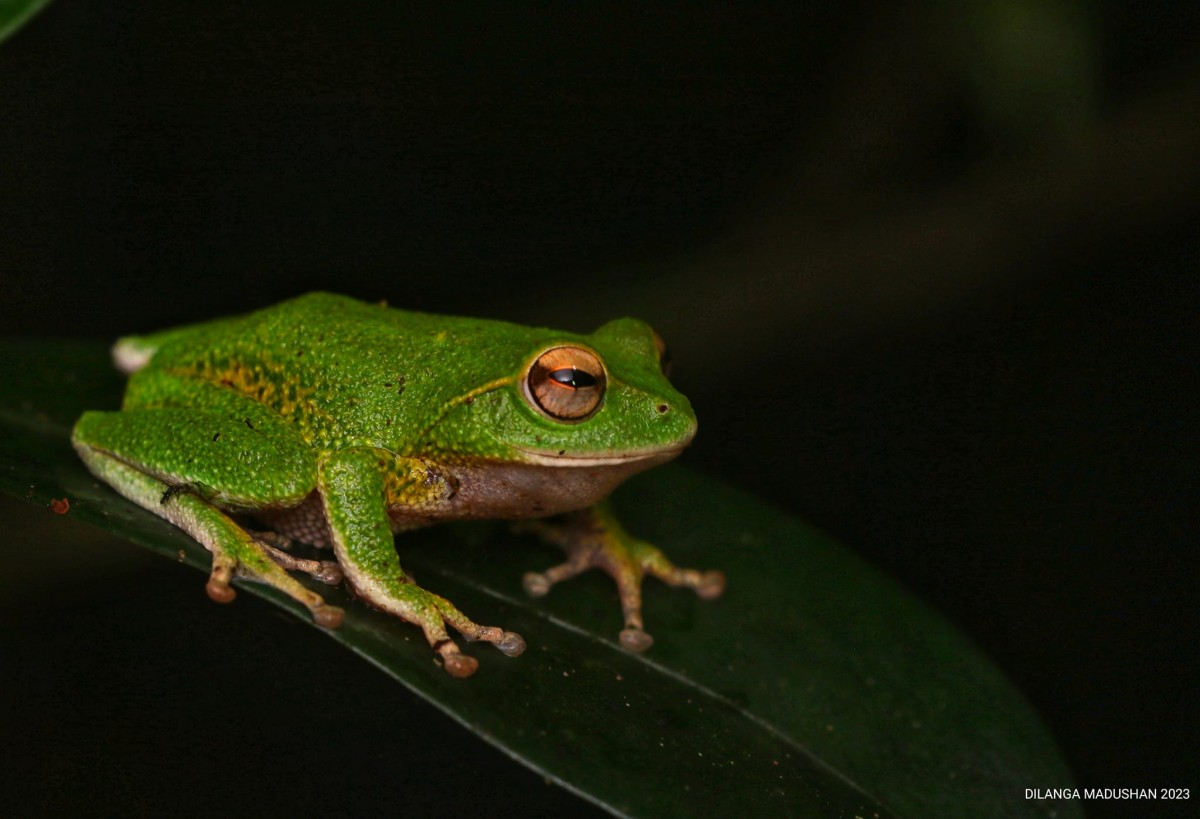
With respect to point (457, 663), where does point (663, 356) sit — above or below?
above

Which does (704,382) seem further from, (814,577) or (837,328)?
(814,577)

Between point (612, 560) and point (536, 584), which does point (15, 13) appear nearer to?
point (536, 584)

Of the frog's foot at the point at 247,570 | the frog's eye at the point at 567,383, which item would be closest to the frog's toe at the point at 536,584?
the frog's eye at the point at 567,383

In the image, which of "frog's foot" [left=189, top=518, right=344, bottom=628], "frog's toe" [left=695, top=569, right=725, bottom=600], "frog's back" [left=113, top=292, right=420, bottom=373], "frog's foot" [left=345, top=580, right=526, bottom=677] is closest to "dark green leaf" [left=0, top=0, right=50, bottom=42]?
"frog's back" [left=113, top=292, right=420, bottom=373]

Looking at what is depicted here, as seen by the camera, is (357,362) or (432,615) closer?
(432,615)

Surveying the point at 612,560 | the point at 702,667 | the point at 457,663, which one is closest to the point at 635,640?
the point at 702,667

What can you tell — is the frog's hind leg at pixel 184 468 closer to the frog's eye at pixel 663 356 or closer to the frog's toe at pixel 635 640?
the frog's toe at pixel 635 640

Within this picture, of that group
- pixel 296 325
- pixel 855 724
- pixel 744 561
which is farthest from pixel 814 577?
pixel 296 325
